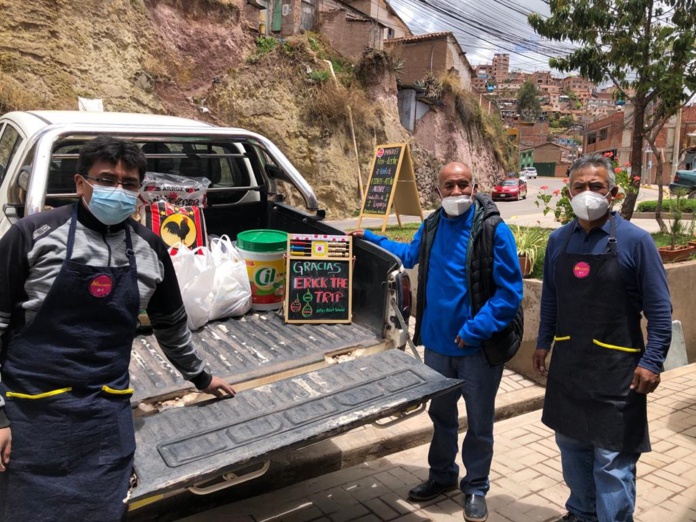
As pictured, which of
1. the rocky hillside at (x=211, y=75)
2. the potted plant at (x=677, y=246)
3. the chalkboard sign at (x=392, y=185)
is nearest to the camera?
the potted plant at (x=677, y=246)

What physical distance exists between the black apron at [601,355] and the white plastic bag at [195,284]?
7.27 ft

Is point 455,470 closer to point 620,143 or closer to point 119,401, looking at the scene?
point 119,401

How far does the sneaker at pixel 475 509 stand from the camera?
3191 mm

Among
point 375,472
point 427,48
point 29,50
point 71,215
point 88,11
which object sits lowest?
point 375,472

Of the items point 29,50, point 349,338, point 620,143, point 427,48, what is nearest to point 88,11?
point 29,50

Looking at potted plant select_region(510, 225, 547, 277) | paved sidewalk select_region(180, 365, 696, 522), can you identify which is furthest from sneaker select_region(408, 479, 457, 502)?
potted plant select_region(510, 225, 547, 277)

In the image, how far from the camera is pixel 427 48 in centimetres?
3391

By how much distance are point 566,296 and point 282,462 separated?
2156 mm

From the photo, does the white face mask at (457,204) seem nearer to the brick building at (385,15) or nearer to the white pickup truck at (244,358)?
the white pickup truck at (244,358)

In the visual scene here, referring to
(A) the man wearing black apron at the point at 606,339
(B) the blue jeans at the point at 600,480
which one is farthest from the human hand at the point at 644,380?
(B) the blue jeans at the point at 600,480

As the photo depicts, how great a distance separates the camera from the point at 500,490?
365 cm

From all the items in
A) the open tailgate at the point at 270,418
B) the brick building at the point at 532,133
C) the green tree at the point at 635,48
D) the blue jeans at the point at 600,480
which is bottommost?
the blue jeans at the point at 600,480

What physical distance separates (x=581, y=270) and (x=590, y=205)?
320 mm

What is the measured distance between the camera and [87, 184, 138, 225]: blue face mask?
82.4 inches
